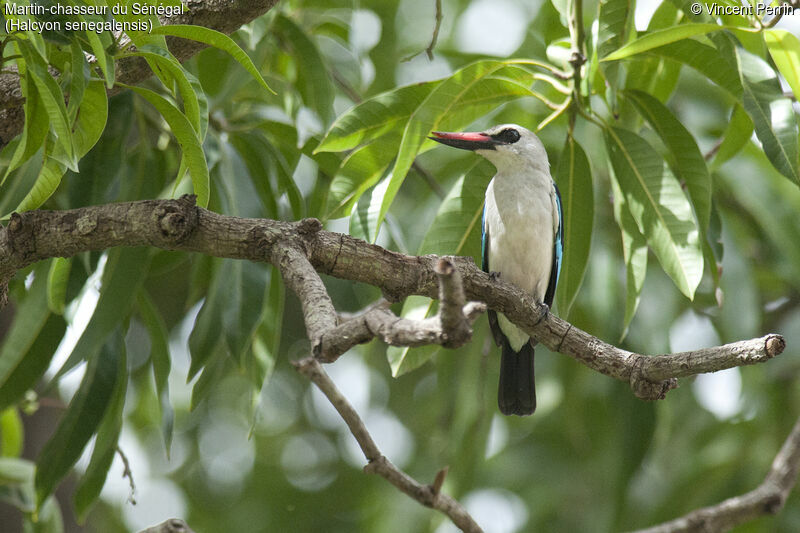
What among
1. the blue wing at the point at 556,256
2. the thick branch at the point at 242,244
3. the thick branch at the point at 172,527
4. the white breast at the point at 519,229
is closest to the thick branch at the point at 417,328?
the thick branch at the point at 242,244

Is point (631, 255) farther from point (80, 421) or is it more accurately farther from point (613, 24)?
point (80, 421)

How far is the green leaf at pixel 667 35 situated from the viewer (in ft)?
8.00

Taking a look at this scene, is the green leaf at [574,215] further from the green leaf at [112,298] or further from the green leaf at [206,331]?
the green leaf at [112,298]

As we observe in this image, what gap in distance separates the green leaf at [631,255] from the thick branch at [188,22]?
1348mm

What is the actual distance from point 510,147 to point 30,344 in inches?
81.9

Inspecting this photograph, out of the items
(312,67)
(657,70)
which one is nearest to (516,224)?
(657,70)

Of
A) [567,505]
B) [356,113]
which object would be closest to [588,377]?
[567,505]

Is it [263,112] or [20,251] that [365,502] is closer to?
[263,112]

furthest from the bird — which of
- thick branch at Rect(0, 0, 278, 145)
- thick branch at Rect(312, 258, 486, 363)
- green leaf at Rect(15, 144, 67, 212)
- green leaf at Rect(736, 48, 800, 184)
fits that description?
thick branch at Rect(312, 258, 486, 363)

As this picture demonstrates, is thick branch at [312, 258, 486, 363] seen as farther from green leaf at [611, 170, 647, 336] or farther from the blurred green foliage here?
green leaf at [611, 170, 647, 336]

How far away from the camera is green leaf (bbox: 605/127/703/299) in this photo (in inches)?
99.7

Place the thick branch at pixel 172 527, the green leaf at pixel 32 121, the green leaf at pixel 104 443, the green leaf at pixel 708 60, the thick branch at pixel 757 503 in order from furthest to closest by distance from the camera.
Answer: the thick branch at pixel 757 503
the green leaf at pixel 104 443
the green leaf at pixel 708 60
the thick branch at pixel 172 527
the green leaf at pixel 32 121

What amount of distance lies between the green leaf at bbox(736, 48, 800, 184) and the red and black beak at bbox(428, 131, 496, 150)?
0.97 meters

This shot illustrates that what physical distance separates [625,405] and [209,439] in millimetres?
5483
